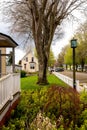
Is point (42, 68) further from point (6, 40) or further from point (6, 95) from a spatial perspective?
point (6, 95)

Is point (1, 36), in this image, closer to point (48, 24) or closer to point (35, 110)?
point (35, 110)

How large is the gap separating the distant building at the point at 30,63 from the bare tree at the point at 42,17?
75.4 m

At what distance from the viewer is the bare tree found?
31266 mm

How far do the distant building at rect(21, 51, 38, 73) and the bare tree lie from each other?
247ft

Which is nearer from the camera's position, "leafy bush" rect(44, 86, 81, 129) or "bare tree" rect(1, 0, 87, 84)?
"leafy bush" rect(44, 86, 81, 129)

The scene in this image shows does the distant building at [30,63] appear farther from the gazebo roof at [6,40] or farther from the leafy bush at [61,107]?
the leafy bush at [61,107]

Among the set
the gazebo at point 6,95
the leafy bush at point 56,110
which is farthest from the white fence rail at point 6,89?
the leafy bush at point 56,110

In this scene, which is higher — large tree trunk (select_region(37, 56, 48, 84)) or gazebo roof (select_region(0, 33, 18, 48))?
gazebo roof (select_region(0, 33, 18, 48))

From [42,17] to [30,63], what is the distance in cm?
8446

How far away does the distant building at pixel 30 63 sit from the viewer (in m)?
115

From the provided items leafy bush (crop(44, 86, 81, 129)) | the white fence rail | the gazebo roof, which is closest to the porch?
the white fence rail

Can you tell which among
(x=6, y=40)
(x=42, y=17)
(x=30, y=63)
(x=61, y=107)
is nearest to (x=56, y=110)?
(x=61, y=107)

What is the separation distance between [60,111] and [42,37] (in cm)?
2251

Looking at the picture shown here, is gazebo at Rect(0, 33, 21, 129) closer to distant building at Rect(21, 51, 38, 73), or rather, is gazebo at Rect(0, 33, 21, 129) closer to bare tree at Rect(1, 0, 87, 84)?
bare tree at Rect(1, 0, 87, 84)
